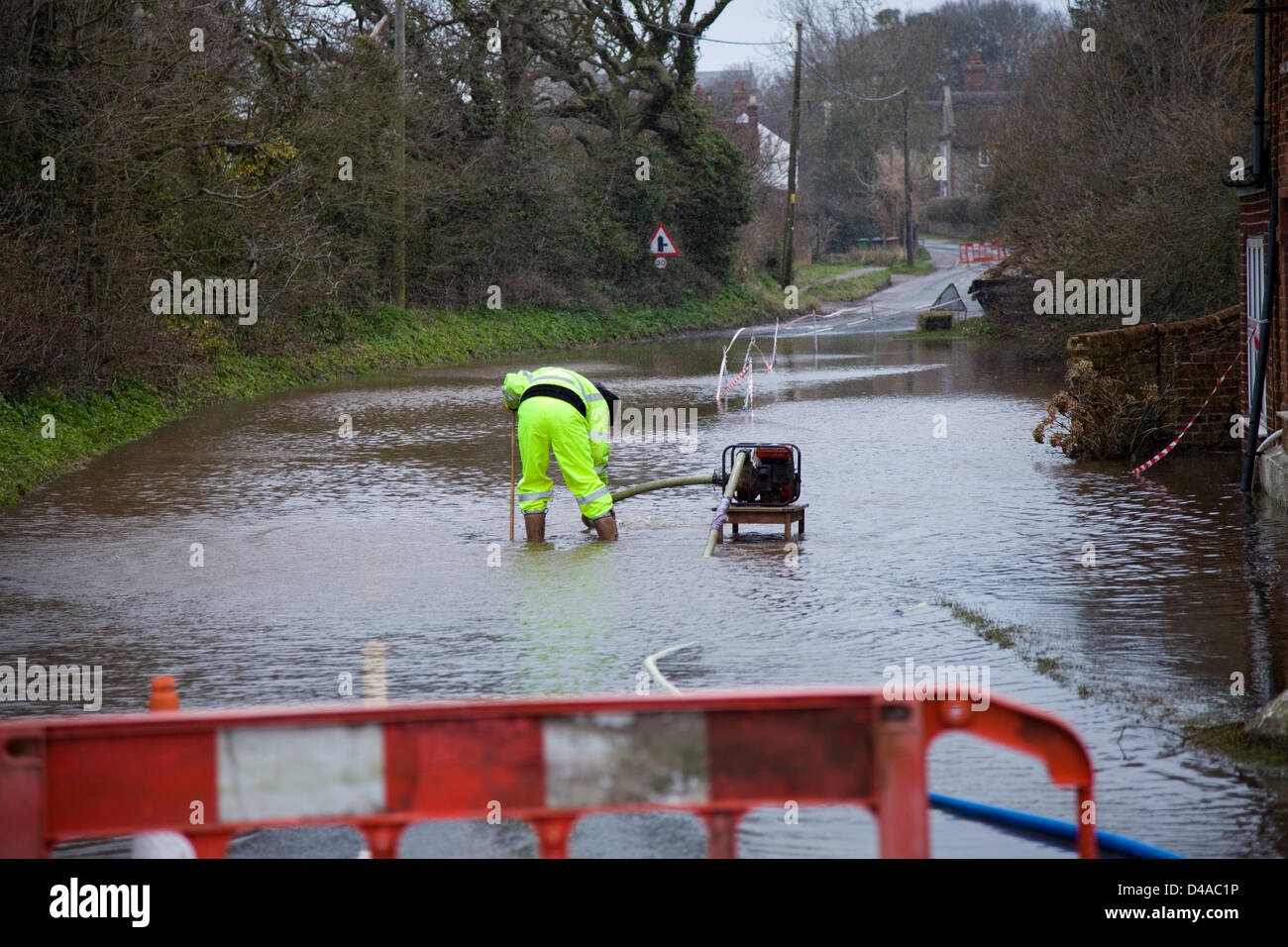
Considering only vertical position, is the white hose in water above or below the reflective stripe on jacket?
below

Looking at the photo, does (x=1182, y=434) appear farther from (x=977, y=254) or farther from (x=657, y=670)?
(x=977, y=254)

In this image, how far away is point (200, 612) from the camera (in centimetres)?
891

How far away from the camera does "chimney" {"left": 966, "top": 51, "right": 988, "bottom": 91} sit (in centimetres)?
10062

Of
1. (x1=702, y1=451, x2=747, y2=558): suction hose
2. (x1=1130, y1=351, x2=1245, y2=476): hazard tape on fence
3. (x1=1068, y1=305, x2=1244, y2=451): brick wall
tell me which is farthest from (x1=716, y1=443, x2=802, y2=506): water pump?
(x1=1068, y1=305, x2=1244, y2=451): brick wall

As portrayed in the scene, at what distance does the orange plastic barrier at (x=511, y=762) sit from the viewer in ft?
11.1

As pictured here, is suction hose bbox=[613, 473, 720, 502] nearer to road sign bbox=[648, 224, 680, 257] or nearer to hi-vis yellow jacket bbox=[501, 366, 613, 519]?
hi-vis yellow jacket bbox=[501, 366, 613, 519]

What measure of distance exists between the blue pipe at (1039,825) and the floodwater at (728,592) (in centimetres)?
8

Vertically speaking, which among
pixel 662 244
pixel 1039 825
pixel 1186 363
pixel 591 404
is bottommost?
pixel 1039 825

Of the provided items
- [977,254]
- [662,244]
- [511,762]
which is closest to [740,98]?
[977,254]

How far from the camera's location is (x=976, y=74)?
101 metres

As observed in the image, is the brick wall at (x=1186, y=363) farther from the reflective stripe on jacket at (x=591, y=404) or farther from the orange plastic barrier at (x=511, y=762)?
the orange plastic barrier at (x=511, y=762)

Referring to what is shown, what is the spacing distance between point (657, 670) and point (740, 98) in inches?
3331

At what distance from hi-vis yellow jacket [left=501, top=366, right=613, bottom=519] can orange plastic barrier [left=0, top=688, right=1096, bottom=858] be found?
7.16m
